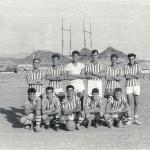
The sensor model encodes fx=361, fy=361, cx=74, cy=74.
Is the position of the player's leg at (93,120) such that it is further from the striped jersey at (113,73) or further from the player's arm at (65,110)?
the striped jersey at (113,73)

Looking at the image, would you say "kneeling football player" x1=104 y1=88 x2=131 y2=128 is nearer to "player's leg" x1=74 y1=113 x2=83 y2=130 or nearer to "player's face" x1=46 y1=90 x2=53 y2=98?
"player's leg" x1=74 y1=113 x2=83 y2=130

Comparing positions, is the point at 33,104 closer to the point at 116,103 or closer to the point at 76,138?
the point at 76,138

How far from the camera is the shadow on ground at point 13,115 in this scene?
923 centimetres

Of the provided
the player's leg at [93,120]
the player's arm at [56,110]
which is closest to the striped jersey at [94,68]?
the player's leg at [93,120]

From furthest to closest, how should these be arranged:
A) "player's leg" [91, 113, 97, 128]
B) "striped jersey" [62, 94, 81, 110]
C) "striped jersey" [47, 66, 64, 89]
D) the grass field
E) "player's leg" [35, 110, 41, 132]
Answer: "striped jersey" [47, 66, 64, 89] < "player's leg" [91, 113, 97, 128] < "striped jersey" [62, 94, 81, 110] < "player's leg" [35, 110, 41, 132] < the grass field

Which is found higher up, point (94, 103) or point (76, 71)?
point (76, 71)

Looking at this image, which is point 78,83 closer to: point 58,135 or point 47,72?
point 47,72

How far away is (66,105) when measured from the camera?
8266 mm

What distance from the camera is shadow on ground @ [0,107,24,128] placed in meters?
9.23

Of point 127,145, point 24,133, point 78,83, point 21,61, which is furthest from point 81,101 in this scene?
point 21,61

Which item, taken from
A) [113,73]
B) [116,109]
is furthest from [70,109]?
[113,73]

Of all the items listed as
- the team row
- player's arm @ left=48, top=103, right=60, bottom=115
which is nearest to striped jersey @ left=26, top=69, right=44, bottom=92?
the team row

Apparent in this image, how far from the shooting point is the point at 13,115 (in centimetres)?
1075

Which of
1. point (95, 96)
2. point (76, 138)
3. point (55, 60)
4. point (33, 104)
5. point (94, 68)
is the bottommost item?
point (76, 138)
